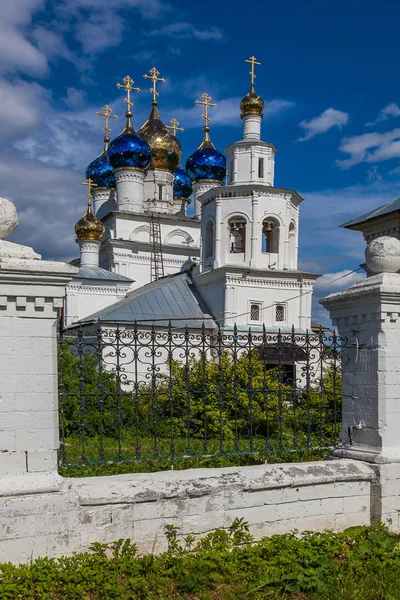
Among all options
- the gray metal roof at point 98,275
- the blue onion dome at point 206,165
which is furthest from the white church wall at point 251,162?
the blue onion dome at point 206,165

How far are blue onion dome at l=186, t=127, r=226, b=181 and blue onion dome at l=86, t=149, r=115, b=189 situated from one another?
3.80 metres

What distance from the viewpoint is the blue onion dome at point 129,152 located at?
2462cm

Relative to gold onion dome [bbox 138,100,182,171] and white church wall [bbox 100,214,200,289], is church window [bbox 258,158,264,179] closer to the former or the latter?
white church wall [bbox 100,214,200,289]

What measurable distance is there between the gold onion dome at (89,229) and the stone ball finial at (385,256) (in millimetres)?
19982

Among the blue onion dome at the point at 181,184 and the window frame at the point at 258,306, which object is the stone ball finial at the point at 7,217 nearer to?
the window frame at the point at 258,306

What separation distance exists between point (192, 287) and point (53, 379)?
16119mm

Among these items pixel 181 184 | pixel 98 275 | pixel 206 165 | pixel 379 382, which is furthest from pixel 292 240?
pixel 379 382

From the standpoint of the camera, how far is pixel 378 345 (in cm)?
440

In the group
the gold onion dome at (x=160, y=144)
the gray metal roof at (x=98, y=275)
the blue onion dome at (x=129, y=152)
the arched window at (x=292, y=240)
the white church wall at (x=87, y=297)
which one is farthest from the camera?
the gold onion dome at (x=160, y=144)

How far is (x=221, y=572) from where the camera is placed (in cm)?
358

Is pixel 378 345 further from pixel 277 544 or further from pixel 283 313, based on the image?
pixel 283 313

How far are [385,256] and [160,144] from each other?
23.4 meters

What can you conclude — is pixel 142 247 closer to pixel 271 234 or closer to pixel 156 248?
pixel 156 248

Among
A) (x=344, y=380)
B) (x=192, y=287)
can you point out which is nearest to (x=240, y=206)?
(x=192, y=287)
